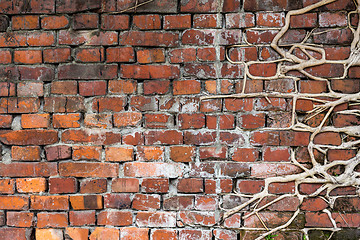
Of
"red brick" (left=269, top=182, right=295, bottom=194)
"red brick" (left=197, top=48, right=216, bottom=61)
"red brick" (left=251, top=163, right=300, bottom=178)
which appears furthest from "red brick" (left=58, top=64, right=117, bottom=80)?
"red brick" (left=269, top=182, right=295, bottom=194)

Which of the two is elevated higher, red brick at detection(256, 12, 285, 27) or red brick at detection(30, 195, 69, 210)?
red brick at detection(256, 12, 285, 27)

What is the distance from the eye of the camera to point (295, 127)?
1.31m

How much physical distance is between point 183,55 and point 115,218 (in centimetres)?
93

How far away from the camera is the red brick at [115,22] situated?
4.37 feet

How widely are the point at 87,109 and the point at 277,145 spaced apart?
40.0 inches

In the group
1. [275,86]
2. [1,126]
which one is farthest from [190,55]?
[1,126]

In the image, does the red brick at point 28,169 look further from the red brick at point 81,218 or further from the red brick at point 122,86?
the red brick at point 122,86

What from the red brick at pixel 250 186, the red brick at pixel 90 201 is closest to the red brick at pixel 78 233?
the red brick at pixel 90 201

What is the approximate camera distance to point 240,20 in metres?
1.31

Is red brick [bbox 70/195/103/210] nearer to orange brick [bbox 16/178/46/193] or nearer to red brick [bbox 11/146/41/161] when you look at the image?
orange brick [bbox 16/178/46/193]

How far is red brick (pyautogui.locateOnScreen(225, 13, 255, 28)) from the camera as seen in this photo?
51.5 inches

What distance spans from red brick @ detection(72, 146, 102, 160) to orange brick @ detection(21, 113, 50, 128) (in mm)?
202

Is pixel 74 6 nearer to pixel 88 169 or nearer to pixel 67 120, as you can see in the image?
pixel 67 120

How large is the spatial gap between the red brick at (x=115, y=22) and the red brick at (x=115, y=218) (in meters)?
0.98
